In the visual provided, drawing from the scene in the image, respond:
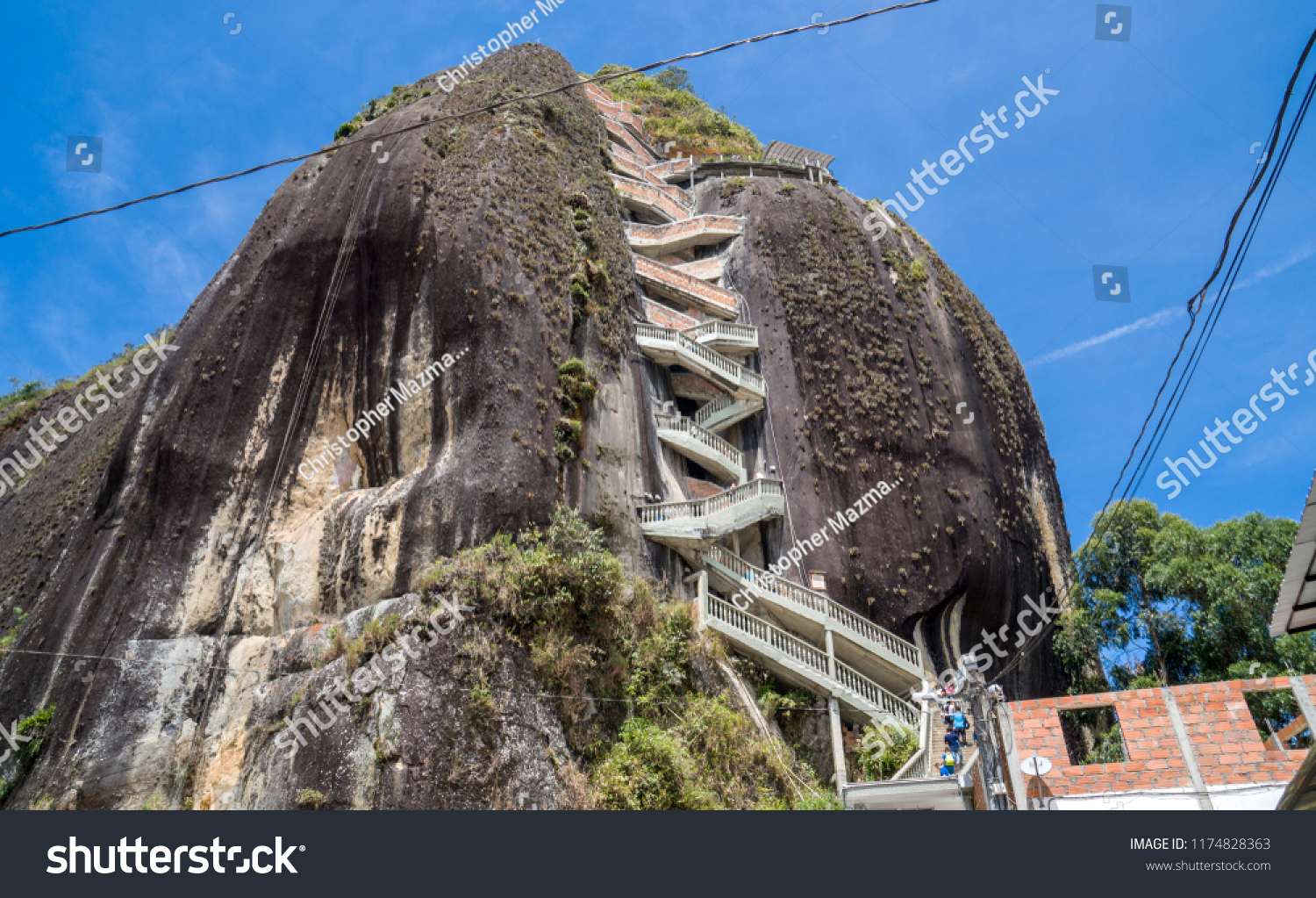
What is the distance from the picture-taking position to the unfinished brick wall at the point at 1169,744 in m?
12.4

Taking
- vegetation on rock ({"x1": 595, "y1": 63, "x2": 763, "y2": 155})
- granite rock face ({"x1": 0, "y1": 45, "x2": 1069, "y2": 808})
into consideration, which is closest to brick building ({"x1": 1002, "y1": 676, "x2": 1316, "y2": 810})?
granite rock face ({"x1": 0, "y1": 45, "x2": 1069, "y2": 808})

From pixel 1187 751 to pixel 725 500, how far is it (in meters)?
13.2

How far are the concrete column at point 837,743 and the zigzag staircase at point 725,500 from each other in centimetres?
7

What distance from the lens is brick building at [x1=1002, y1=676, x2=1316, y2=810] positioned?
40.3 feet

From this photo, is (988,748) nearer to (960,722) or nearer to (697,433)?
(960,722)

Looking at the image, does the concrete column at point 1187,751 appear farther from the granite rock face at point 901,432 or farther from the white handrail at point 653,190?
the white handrail at point 653,190

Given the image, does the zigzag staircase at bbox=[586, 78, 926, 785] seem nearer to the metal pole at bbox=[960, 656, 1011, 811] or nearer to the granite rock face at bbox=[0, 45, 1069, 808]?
the granite rock face at bbox=[0, 45, 1069, 808]

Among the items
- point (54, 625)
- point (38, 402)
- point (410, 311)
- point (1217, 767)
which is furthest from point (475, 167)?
point (38, 402)

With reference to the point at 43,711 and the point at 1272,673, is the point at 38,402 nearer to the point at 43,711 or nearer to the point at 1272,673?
the point at 43,711

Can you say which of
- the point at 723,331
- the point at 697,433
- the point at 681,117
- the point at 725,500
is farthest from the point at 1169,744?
the point at 681,117

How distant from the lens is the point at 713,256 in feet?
111

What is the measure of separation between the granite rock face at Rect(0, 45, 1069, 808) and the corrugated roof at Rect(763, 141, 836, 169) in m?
9.09

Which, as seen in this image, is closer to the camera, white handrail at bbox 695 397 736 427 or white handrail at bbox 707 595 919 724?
white handrail at bbox 707 595 919 724

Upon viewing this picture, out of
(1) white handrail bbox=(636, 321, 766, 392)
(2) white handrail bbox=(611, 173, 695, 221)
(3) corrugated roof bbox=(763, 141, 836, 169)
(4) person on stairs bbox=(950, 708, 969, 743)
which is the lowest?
(4) person on stairs bbox=(950, 708, 969, 743)
